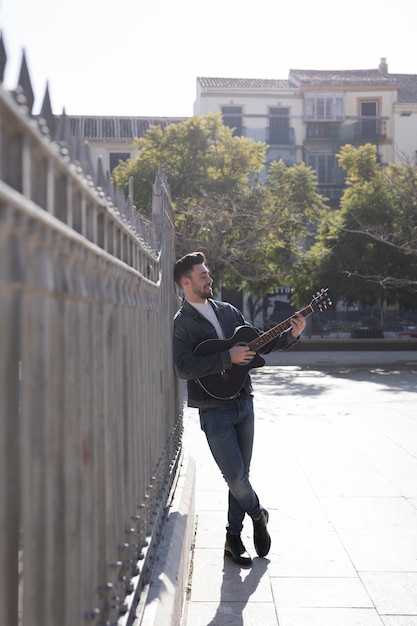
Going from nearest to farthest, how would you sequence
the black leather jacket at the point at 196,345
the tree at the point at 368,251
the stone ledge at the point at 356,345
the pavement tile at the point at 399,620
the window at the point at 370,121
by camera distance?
the pavement tile at the point at 399,620 → the black leather jacket at the point at 196,345 → the tree at the point at 368,251 → the stone ledge at the point at 356,345 → the window at the point at 370,121

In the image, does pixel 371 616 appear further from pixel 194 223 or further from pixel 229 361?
pixel 194 223

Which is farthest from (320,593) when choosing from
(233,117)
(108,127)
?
(233,117)

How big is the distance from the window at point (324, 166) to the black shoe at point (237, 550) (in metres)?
44.0

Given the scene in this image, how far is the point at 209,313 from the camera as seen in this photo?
17.6 feet

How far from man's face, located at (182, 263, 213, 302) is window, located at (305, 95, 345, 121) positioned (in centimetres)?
4402

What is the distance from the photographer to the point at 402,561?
5234 millimetres

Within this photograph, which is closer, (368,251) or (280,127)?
(368,251)

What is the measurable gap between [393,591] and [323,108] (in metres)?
45.4

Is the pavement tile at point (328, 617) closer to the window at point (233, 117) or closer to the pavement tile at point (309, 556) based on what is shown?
the pavement tile at point (309, 556)

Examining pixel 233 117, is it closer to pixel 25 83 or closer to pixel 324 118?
pixel 324 118

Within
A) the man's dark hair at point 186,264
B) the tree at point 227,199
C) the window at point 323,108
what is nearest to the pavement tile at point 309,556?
the man's dark hair at point 186,264

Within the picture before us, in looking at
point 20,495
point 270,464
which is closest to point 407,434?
point 270,464

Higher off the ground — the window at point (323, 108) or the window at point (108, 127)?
the window at point (323, 108)

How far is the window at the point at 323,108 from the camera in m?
47.8
